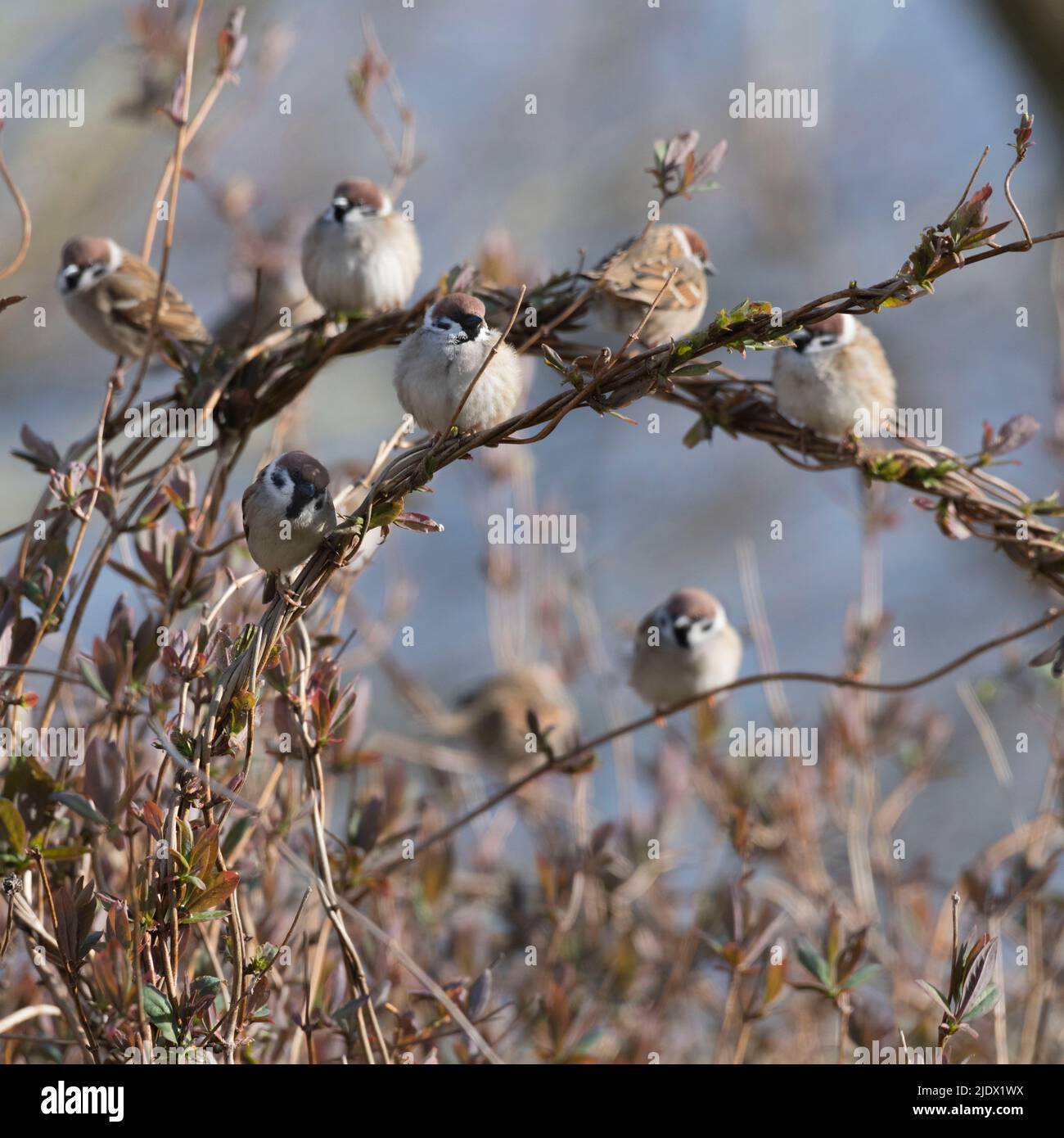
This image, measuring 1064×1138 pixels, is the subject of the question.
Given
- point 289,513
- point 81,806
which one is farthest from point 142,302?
point 81,806

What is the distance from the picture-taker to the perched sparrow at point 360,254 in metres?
2.45

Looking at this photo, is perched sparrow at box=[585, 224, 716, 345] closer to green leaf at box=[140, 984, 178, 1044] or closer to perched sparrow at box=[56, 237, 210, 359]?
perched sparrow at box=[56, 237, 210, 359]

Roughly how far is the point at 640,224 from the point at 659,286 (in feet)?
17.9

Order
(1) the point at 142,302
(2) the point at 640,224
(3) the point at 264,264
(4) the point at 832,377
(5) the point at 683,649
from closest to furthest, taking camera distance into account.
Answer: (4) the point at 832,377, (1) the point at 142,302, (5) the point at 683,649, (3) the point at 264,264, (2) the point at 640,224

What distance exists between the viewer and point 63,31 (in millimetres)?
6812

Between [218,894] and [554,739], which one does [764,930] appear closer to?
[218,894]

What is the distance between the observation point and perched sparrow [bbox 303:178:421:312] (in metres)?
2.45

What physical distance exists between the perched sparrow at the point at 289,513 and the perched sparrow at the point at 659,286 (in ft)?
2.65

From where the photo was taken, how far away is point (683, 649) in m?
3.31

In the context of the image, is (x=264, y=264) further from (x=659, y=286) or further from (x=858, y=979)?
(x=858, y=979)

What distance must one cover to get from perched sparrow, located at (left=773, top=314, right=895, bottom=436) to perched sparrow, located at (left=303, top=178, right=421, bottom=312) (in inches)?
32.3

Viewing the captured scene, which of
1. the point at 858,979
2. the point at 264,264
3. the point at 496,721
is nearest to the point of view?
the point at 858,979

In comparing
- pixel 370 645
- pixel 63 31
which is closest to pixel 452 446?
pixel 370 645

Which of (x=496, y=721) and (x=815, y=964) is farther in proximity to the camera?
(x=496, y=721)
